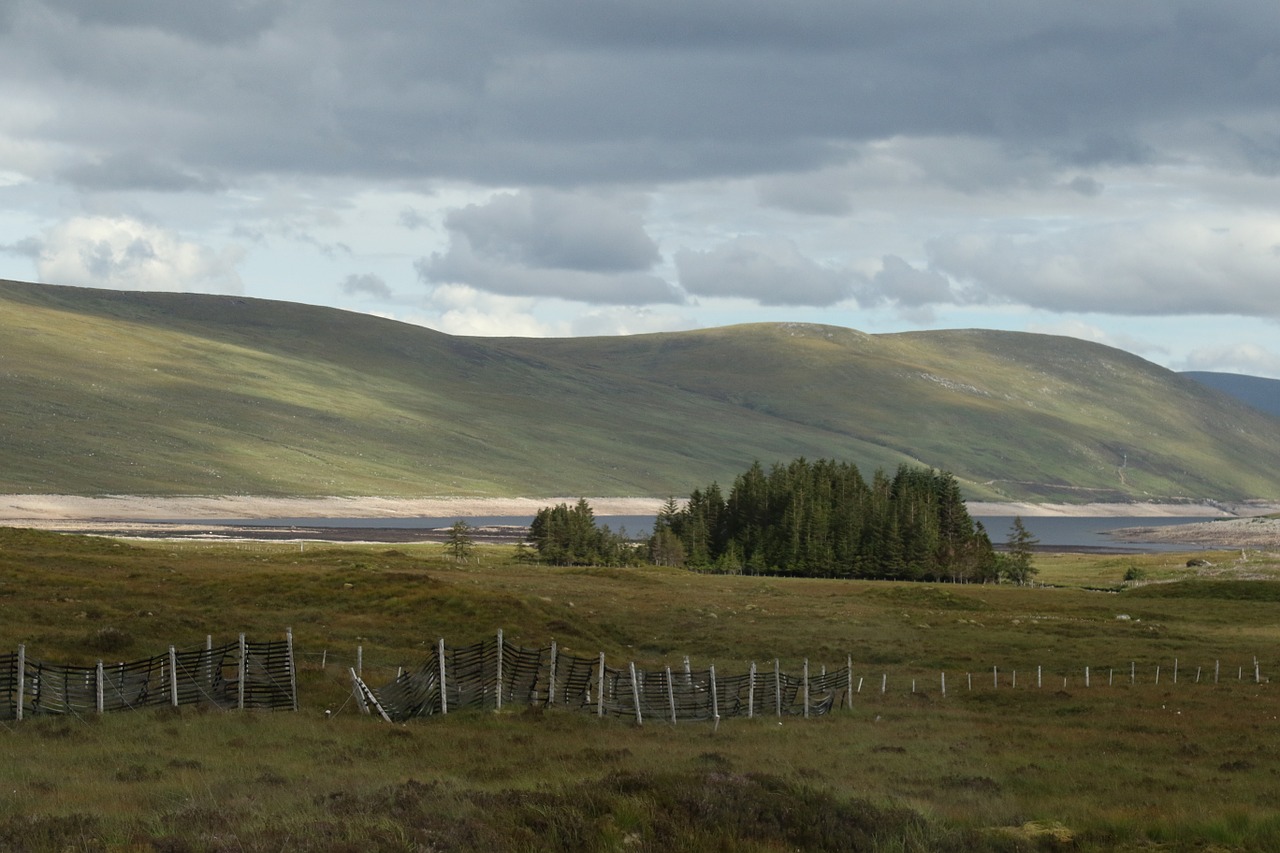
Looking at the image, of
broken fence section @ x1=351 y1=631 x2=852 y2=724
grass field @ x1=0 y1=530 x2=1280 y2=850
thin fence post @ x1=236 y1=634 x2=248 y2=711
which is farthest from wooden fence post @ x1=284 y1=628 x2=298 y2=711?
broken fence section @ x1=351 y1=631 x2=852 y2=724

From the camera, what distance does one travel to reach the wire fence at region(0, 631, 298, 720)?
3084 cm

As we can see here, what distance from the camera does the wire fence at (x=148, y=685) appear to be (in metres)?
30.8

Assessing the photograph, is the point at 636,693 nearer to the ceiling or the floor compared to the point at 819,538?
nearer to the ceiling

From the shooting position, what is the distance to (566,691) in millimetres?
37562

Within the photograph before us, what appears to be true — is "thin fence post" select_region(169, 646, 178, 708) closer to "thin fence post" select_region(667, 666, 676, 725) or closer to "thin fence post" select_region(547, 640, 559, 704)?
"thin fence post" select_region(547, 640, 559, 704)

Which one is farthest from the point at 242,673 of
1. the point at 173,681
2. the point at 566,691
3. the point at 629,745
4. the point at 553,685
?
the point at 629,745

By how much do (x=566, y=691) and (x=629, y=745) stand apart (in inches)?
306

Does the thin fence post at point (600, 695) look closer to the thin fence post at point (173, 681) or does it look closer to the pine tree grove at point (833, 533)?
the thin fence post at point (173, 681)

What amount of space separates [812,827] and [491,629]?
Answer: 139ft

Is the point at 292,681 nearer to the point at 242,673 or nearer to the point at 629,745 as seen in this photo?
the point at 242,673

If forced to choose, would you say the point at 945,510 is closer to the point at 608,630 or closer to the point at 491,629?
the point at 608,630

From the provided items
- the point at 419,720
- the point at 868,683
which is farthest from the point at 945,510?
the point at 419,720

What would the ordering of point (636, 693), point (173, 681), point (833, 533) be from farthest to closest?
point (833, 533) < point (636, 693) < point (173, 681)

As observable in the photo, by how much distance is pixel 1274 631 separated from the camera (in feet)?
277
